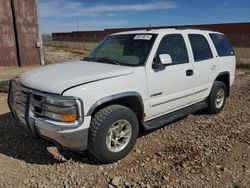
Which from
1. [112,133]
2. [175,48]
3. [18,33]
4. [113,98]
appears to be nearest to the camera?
[113,98]

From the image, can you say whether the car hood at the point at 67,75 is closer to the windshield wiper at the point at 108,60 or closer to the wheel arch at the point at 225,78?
the windshield wiper at the point at 108,60

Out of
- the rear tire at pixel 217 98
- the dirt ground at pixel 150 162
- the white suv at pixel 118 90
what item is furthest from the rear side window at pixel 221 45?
the dirt ground at pixel 150 162

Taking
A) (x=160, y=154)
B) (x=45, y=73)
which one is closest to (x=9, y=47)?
(x=45, y=73)

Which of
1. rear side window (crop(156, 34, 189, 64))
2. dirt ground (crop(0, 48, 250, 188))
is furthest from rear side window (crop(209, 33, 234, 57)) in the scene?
dirt ground (crop(0, 48, 250, 188))

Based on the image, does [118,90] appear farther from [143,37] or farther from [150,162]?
[143,37]

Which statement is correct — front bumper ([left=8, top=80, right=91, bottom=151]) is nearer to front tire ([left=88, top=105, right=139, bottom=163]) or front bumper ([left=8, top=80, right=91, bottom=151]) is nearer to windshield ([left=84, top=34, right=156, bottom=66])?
front tire ([left=88, top=105, right=139, bottom=163])

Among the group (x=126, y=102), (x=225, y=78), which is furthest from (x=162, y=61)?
(x=225, y=78)

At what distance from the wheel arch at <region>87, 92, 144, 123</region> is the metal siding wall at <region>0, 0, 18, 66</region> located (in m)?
10.9

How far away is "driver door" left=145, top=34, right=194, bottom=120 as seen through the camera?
4.21m

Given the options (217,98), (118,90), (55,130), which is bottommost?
(217,98)

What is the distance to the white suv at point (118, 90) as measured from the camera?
332cm

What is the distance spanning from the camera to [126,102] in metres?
4.01

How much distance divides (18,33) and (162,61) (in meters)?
11.2

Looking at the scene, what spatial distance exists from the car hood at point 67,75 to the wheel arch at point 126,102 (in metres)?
0.29
